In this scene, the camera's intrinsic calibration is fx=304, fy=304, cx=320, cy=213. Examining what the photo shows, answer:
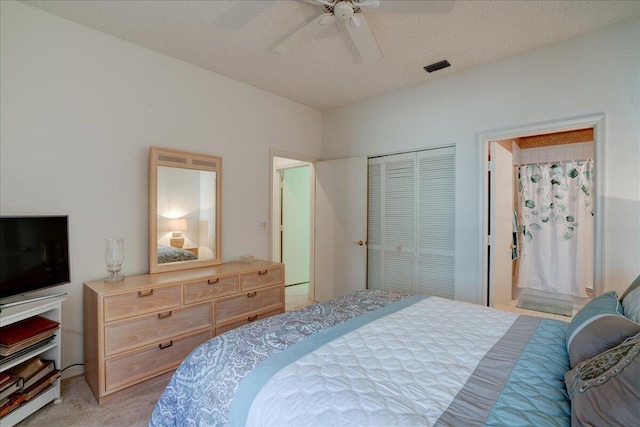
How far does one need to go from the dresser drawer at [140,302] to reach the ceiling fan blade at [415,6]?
92.5 inches

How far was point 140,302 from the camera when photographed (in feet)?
7.01

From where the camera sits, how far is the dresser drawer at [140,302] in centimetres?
201

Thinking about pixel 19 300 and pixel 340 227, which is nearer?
pixel 19 300

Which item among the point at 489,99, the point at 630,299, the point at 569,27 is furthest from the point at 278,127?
the point at 630,299

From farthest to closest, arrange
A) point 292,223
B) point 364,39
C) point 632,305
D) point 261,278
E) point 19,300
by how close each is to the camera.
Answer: point 292,223
point 261,278
point 364,39
point 19,300
point 632,305

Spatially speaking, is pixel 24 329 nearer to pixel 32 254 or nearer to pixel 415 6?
pixel 32 254

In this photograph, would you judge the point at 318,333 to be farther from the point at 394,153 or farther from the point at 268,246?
the point at 394,153

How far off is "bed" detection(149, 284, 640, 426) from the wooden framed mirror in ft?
4.93

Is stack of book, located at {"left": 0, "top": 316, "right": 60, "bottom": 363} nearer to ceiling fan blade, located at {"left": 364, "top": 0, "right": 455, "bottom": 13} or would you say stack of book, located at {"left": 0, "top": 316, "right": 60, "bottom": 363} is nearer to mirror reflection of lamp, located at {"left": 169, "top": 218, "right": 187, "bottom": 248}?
mirror reflection of lamp, located at {"left": 169, "top": 218, "right": 187, "bottom": 248}

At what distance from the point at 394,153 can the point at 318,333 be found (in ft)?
8.64

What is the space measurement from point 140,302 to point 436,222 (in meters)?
2.81

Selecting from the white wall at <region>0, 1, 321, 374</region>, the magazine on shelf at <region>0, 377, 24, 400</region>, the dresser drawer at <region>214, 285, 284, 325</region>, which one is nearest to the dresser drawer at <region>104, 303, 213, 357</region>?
the dresser drawer at <region>214, 285, 284, 325</region>

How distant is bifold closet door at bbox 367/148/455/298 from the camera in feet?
10.6

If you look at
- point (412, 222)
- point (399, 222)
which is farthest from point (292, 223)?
point (412, 222)
